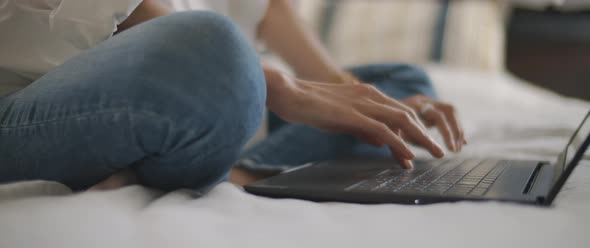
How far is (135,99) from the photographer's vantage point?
473mm

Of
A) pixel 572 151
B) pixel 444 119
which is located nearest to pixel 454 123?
pixel 444 119

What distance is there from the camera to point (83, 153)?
1.65ft

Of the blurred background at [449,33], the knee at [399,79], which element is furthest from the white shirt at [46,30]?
the blurred background at [449,33]

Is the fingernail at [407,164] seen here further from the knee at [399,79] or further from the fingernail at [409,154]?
the knee at [399,79]

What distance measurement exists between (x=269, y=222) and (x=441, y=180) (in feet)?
0.67

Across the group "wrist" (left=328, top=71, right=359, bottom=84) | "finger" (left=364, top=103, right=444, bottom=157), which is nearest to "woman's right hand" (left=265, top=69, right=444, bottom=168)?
"finger" (left=364, top=103, right=444, bottom=157)

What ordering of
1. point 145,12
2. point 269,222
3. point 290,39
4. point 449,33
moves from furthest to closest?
point 449,33, point 290,39, point 145,12, point 269,222

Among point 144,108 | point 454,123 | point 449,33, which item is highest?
point 144,108

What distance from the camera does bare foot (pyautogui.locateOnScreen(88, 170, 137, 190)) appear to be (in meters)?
0.53

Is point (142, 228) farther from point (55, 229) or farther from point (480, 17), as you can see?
point (480, 17)

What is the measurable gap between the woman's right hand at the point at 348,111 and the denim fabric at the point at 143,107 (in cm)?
11

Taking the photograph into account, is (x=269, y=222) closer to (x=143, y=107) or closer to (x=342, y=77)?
(x=143, y=107)

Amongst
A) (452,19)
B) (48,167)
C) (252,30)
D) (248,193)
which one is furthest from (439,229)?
(452,19)

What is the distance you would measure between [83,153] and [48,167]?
42 millimetres
